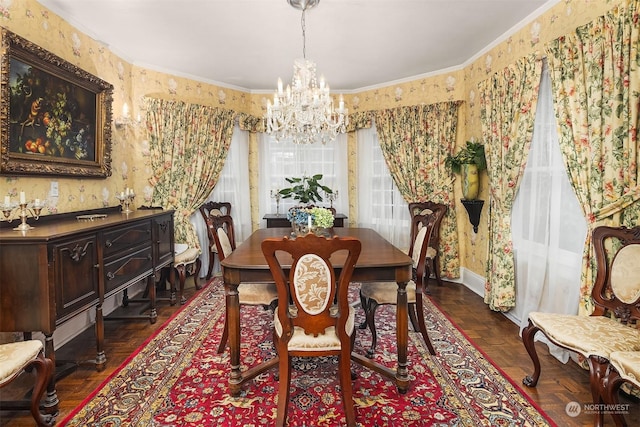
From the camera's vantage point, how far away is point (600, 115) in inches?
87.0

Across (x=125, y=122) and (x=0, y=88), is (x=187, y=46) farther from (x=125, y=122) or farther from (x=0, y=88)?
(x=0, y=88)

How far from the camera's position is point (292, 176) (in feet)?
17.1

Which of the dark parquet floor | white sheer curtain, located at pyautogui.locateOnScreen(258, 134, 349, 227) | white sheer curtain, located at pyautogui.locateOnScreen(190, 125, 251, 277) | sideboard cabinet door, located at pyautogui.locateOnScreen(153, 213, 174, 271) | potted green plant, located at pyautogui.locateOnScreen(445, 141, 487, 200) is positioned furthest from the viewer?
white sheer curtain, located at pyautogui.locateOnScreen(258, 134, 349, 227)

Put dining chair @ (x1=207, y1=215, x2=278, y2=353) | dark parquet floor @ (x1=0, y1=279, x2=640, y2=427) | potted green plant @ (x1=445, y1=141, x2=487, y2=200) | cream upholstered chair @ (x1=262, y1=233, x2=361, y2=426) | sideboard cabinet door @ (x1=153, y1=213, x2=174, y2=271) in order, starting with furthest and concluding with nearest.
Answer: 1. potted green plant @ (x1=445, y1=141, x2=487, y2=200)
2. sideboard cabinet door @ (x1=153, y1=213, x2=174, y2=271)
3. dining chair @ (x1=207, y1=215, x2=278, y2=353)
4. dark parquet floor @ (x1=0, y1=279, x2=640, y2=427)
5. cream upholstered chair @ (x1=262, y1=233, x2=361, y2=426)

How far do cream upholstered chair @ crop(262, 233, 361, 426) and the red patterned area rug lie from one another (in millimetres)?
265

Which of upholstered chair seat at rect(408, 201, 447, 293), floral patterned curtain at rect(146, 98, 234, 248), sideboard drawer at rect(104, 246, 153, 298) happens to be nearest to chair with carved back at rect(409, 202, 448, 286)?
upholstered chair seat at rect(408, 201, 447, 293)

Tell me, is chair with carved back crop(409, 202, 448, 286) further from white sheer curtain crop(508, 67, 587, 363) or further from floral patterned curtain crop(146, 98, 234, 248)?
floral patterned curtain crop(146, 98, 234, 248)

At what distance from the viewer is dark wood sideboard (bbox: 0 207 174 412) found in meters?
1.85

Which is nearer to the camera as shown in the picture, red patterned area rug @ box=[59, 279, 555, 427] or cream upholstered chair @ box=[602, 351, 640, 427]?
cream upholstered chair @ box=[602, 351, 640, 427]

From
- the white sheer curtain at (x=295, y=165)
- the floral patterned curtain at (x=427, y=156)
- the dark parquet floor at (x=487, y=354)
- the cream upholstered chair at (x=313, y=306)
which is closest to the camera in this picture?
the cream upholstered chair at (x=313, y=306)

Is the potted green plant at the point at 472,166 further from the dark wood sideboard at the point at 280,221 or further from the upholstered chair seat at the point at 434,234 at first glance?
the dark wood sideboard at the point at 280,221

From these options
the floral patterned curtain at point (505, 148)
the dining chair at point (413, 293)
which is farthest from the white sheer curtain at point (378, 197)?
the dining chair at point (413, 293)

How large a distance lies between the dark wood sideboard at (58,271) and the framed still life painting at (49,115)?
465mm

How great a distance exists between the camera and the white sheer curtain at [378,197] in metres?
4.84
